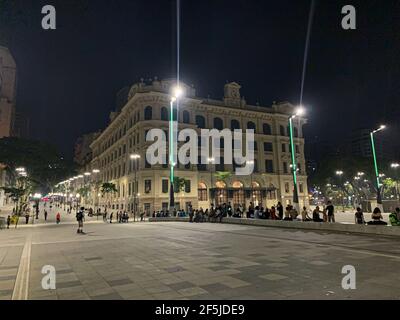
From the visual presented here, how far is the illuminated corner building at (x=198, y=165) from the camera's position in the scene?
46.1 metres

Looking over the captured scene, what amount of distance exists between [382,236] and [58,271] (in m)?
13.9

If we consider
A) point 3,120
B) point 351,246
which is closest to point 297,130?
point 351,246

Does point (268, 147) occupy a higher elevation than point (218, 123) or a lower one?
lower

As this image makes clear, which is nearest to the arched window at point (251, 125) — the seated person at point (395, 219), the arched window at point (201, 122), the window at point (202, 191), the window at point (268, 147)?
the window at point (268, 147)

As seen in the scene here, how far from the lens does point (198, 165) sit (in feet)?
168

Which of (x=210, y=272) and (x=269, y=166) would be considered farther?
(x=269, y=166)

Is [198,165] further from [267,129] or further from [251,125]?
[267,129]

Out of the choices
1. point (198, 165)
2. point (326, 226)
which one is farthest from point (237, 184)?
point (326, 226)

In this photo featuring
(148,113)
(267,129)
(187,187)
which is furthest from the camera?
(267,129)

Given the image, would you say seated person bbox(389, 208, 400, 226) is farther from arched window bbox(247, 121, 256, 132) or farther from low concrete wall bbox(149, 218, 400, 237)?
arched window bbox(247, 121, 256, 132)

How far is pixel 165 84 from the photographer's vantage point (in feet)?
162

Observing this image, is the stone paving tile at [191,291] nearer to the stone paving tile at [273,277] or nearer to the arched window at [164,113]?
the stone paving tile at [273,277]

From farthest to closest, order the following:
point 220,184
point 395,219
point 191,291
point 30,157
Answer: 1. point 220,184
2. point 30,157
3. point 395,219
4. point 191,291
